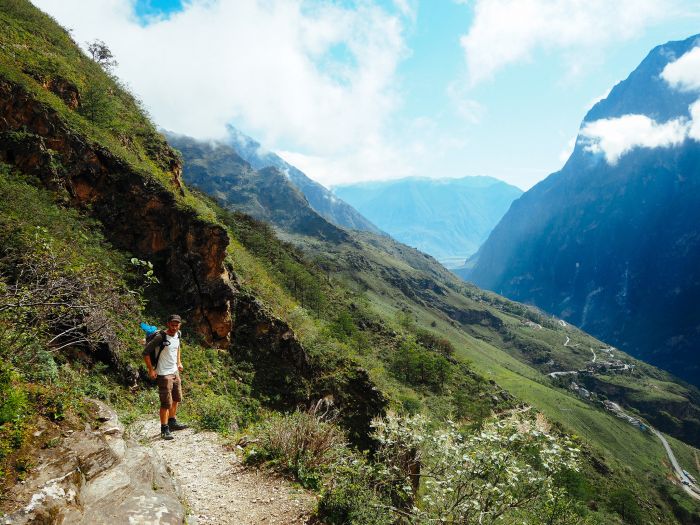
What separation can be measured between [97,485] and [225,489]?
3.63 m

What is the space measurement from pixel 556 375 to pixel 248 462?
21380 cm

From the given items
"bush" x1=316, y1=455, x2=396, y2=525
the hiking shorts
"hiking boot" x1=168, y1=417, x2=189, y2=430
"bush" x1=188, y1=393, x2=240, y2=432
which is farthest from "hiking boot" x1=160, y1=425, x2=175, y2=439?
"bush" x1=316, y1=455, x2=396, y2=525

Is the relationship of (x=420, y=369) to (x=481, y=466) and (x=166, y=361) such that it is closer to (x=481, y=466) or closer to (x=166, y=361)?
(x=166, y=361)

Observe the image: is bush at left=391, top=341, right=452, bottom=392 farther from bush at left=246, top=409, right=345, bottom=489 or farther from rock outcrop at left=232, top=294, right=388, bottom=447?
bush at left=246, top=409, right=345, bottom=489

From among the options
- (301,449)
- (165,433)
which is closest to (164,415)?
(165,433)

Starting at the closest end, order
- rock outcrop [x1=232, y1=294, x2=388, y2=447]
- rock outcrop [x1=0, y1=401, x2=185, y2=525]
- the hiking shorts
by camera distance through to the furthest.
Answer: rock outcrop [x1=0, y1=401, x2=185, y2=525] < the hiking shorts < rock outcrop [x1=232, y1=294, x2=388, y2=447]

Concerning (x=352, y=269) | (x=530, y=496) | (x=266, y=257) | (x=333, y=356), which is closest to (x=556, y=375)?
(x=352, y=269)

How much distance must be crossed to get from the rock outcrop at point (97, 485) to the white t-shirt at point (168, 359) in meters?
3.27

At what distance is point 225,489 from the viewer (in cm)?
891

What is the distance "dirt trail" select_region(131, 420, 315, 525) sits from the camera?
8.05m

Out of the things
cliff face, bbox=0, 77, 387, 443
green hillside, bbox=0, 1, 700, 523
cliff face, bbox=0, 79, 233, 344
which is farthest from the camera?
cliff face, bbox=0, 77, 387, 443

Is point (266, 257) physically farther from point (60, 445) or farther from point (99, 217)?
point (60, 445)

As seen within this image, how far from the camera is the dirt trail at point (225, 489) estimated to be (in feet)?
26.4

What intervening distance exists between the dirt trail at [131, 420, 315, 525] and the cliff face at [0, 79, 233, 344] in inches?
558
